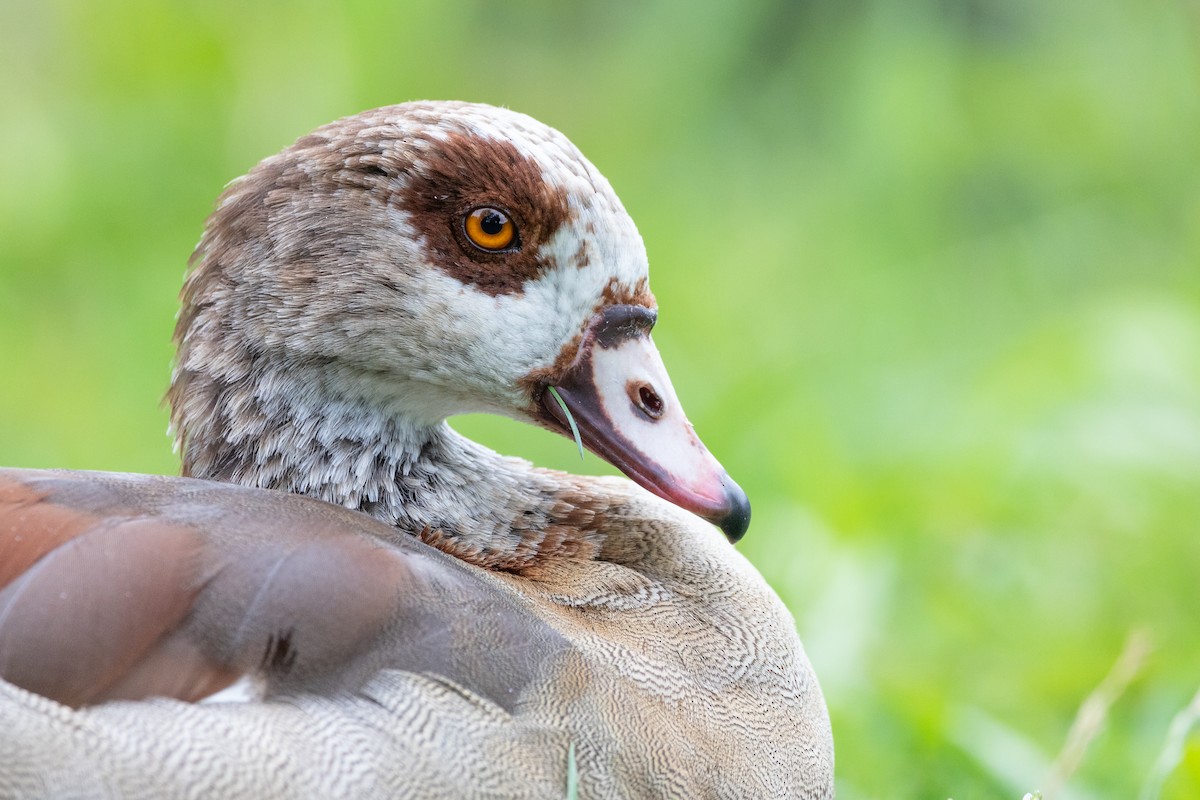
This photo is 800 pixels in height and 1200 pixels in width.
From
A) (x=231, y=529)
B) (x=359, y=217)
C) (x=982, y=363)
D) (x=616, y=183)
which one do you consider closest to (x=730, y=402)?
(x=982, y=363)

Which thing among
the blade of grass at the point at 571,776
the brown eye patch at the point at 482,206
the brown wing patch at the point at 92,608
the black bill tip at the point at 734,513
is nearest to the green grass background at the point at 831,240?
the black bill tip at the point at 734,513

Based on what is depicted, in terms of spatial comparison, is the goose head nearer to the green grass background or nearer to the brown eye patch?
the brown eye patch

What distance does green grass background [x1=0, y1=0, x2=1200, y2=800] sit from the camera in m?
3.34

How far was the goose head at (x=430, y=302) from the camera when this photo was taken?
1.94 metres

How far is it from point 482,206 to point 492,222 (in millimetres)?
22

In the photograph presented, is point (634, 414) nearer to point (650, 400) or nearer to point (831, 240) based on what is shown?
point (650, 400)

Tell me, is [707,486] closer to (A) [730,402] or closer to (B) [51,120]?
(A) [730,402]

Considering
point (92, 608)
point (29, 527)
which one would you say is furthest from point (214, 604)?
point (29, 527)

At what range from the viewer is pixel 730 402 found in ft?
12.4

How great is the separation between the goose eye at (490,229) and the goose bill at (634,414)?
15 cm

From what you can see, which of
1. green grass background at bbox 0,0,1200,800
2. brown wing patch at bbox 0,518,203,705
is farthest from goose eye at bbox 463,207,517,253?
green grass background at bbox 0,0,1200,800

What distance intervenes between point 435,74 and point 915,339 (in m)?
1.80

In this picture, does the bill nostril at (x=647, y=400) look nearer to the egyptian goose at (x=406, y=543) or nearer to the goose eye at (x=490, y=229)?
the egyptian goose at (x=406, y=543)

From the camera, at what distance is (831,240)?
16.4 feet
